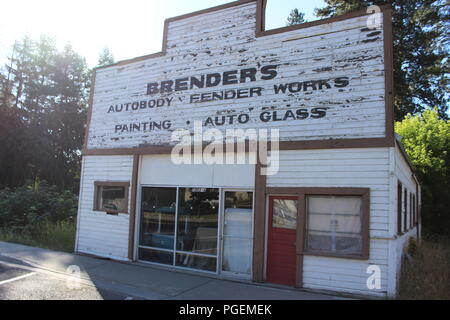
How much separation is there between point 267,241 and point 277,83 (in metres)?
3.91

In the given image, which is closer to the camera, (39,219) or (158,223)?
(158,223)

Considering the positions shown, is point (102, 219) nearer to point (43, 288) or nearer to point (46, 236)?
point (46, 236)

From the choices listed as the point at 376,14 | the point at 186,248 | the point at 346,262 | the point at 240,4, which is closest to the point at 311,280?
the point at 346,262

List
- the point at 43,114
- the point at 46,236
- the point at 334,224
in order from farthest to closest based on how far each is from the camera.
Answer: the point at 43,114 → the point at 46,236 → the point at 334,224

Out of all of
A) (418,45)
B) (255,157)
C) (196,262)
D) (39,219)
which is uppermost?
(418,45)

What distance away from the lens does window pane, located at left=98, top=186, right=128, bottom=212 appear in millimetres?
11367

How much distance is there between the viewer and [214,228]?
9750 millimetres

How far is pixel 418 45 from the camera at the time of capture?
2612 centimetres

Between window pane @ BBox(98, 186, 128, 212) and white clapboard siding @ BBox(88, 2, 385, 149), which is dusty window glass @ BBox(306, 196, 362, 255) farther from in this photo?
window pane @ BBox(98, 186, 128, 212)

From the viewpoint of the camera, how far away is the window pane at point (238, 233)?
9258 mm

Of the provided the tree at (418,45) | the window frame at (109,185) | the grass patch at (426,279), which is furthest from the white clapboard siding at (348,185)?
the tree at (418,45)

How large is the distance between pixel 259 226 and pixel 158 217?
3.32 meters

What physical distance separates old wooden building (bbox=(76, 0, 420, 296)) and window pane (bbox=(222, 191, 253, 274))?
0.03 meters

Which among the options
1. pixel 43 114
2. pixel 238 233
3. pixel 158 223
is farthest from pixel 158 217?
pixel 43 114
